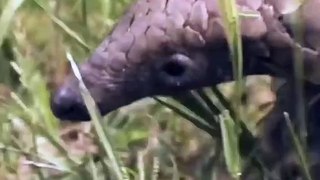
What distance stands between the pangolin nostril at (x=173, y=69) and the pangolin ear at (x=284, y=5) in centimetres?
10

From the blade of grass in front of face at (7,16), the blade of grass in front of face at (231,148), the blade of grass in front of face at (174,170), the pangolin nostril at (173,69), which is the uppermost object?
the blade of grass in front of face at (7,16)

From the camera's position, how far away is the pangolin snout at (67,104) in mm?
954

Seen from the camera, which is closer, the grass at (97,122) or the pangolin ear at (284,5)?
the pangolin ear at (284,5)

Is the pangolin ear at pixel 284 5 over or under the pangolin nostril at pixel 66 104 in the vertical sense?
over

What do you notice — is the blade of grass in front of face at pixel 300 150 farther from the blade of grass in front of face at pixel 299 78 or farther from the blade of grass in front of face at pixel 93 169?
the blade of grass in front of face at pixel 93 169

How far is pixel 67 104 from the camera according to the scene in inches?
37.6

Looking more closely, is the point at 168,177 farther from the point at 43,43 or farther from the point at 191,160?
the point at 43,43

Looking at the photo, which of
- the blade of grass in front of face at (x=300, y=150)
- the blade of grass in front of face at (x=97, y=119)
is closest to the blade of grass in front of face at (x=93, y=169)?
the blade of grass in front of face at (x=97, y=119)

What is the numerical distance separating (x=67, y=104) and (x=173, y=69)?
4.3 inches

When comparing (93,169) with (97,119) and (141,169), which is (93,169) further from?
(97,119)

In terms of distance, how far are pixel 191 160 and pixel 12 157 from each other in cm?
24

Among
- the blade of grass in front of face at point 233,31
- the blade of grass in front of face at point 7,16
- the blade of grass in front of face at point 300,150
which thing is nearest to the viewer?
the blade of grass in front of face at point 233,31

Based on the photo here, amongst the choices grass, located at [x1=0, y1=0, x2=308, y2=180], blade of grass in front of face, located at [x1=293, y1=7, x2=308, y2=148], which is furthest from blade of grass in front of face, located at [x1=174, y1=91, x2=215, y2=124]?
blade of grass in front of face, located at [x1=293, y1=7, x2=308, y2=148]

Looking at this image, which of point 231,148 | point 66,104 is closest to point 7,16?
point 66,104
